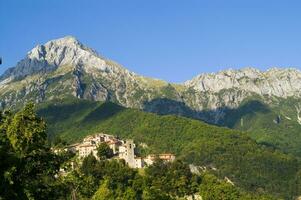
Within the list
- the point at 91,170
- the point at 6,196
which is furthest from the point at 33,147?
the point at 91,170

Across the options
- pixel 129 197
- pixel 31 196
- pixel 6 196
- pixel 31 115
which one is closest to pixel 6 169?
pixel 6 196

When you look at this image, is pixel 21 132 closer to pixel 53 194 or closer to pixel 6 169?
pixel 53 194

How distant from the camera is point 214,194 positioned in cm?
19850

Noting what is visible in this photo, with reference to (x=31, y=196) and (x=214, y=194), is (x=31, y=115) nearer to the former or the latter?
(x=31, y=196)

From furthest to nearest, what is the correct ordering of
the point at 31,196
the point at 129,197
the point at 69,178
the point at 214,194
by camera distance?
1. the point at 214,194
2. the point at 129,197
3. the point at 69,178
4. the point at 31,196

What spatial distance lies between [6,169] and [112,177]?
479ft

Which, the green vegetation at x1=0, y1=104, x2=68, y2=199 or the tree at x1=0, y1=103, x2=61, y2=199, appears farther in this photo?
the tree at x1=0, y1=103, x2=61, y2=199

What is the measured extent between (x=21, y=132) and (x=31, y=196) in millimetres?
5394

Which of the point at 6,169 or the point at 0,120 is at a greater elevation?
the point at 0,120

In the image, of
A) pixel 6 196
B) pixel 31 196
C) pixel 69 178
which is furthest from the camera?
pixel 69 178

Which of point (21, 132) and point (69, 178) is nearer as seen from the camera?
point (21, 132)

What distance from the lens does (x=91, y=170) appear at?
182875 mm

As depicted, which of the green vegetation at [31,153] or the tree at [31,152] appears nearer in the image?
the green vegetation at [31,153]

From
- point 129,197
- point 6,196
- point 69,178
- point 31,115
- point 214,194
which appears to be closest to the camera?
point 6,196
